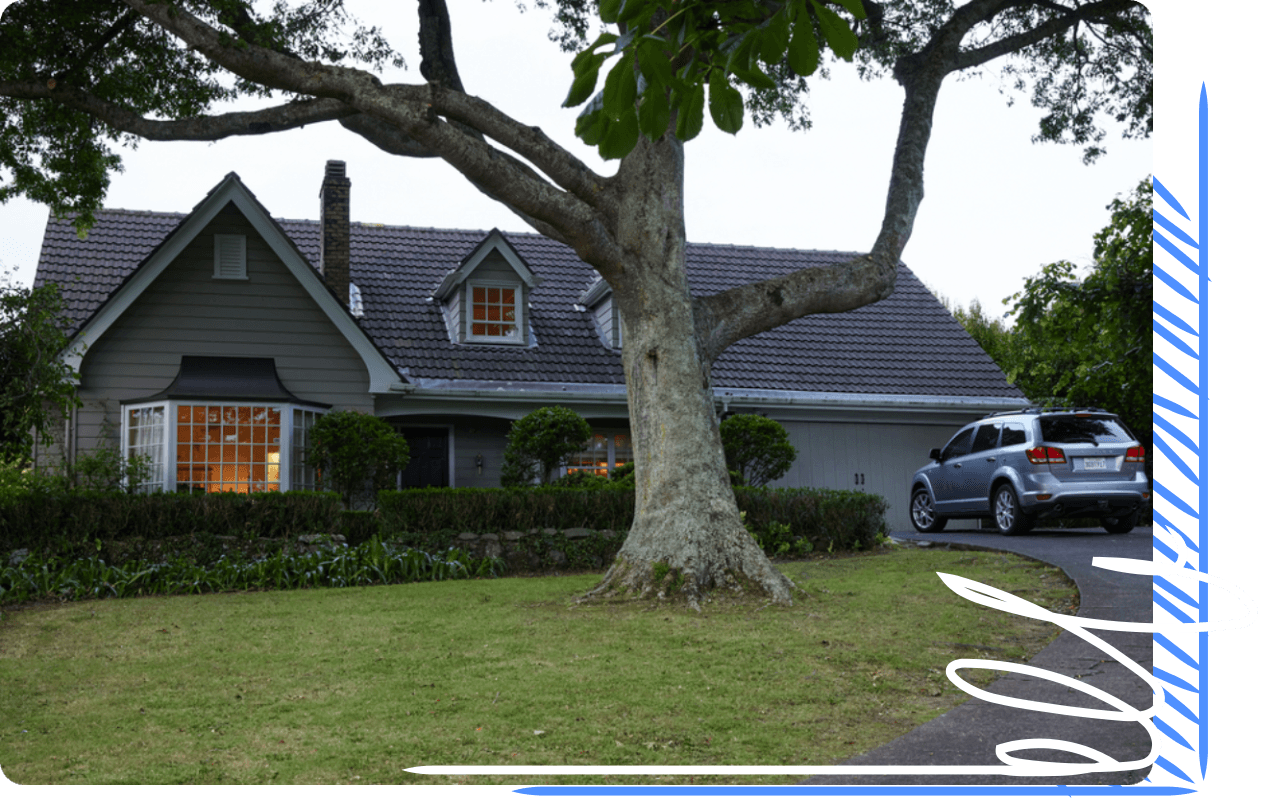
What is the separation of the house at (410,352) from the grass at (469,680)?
19.6 feet

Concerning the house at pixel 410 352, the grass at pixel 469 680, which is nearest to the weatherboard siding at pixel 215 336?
the house at pixel 410 352

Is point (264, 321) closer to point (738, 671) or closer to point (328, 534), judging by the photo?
point (328, 534)

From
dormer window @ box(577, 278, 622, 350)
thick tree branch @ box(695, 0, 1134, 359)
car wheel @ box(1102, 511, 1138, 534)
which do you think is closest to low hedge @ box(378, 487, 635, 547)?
thick tree branch @ box(695, 0, 1134, 359)

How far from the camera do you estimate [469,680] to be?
6289 millimetres

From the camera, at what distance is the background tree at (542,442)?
1571 centimetres

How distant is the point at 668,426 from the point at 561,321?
34.3 feet

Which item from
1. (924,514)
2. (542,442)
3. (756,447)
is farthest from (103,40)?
(924,514)

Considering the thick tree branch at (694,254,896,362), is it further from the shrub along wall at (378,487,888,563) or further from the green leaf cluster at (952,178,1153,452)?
the green leaf cluster at (952,178,1153,452)

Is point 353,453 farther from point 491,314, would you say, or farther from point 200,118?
point 200,118

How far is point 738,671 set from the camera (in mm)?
6445

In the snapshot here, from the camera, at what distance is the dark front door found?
17.8 metres

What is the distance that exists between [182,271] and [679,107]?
47.6 ft

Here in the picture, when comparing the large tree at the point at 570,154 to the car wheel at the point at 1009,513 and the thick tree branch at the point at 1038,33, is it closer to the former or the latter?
the thick tree branch at the point at 1038,33

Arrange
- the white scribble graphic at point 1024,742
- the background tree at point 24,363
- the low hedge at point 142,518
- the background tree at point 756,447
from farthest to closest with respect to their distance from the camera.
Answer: the background tree at point 756,447 → the low hedge at point 142,518 → the background tree at point 24,363 → the white scribble graphic at point 1024,742
